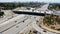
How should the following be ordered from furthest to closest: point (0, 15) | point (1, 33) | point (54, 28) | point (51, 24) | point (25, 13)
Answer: point (25, 13) → point (0, 15) → point (51, 24) → point (54, 28) → point (1, 33)

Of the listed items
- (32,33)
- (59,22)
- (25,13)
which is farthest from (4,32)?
(25,13)

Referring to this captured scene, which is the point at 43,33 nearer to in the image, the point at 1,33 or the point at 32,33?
the point at 32,33

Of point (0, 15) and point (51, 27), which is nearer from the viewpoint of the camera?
point (51, 27)

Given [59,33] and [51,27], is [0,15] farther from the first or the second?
[59,33]

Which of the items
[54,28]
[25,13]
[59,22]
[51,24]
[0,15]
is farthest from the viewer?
[25,13]

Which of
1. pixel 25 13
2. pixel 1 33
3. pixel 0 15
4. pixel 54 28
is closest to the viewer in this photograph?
pixel 1 33

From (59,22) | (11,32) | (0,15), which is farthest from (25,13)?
(11,32)

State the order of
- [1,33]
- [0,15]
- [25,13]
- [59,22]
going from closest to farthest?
[1,33]
[59,22]
[0,15]
[25,13]

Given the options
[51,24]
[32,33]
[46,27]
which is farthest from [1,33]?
[51,24]
